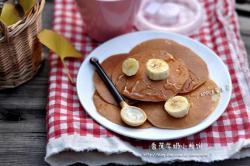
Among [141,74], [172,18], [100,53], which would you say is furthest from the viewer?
[172,18]

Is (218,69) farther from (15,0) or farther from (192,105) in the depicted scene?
(15,0)

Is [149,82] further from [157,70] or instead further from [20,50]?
[20,50]

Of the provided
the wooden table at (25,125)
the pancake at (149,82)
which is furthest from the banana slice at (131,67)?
the wooden table at (25,125)

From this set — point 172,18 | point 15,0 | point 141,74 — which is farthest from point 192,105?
point 15,0

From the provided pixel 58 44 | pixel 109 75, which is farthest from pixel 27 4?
pixel 109 75

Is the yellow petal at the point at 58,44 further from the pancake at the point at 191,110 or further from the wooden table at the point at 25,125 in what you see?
the pancake at the point at 191,110

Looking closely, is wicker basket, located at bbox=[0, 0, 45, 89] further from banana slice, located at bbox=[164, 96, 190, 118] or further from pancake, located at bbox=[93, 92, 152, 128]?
banana slice, located at bbox=[164, 96, 190, 118]

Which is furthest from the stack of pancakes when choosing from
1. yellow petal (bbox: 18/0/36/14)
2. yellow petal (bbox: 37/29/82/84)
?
yellow petal (bbox: 18/0/36/14)
